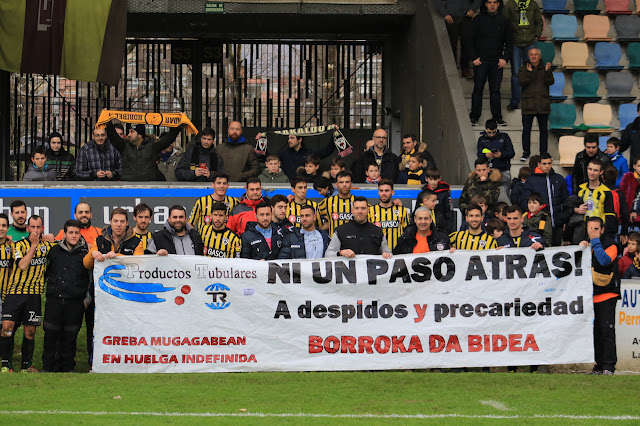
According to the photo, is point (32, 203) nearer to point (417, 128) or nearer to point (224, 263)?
point (224, 263)

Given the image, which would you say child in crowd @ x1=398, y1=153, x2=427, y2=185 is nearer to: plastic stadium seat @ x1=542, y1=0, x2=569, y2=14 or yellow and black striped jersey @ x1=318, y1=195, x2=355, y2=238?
yellow and black striped jersey @ x1=318, y1=195, x2=355, y2=238

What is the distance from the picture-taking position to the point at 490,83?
18.3 meters

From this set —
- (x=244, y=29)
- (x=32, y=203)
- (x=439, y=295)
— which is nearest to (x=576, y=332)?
(x=439, y=295)

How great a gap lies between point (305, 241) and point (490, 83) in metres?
7.27

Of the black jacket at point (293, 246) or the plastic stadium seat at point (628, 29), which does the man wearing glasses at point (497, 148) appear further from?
the plastic stadium seat at point (628, 29)

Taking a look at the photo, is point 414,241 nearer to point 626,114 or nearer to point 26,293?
point 26,293

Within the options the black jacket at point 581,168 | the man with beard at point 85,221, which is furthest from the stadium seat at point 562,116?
the man with beard at point 85,221

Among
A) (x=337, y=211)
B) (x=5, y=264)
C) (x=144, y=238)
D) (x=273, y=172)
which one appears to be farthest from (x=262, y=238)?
(x=273, y=172)

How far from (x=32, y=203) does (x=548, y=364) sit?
8.24 m

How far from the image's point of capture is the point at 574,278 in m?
11.4

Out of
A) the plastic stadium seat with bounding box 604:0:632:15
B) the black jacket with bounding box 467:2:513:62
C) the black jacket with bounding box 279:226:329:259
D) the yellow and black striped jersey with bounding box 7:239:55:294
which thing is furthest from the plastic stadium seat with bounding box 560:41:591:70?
the yellow and black striped jersey with bounding box 7:239:55:294

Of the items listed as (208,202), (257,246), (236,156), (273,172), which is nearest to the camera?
(257,246)

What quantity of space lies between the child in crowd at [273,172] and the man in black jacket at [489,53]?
4.29m

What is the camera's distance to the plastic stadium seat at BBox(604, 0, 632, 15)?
69.2 feet
